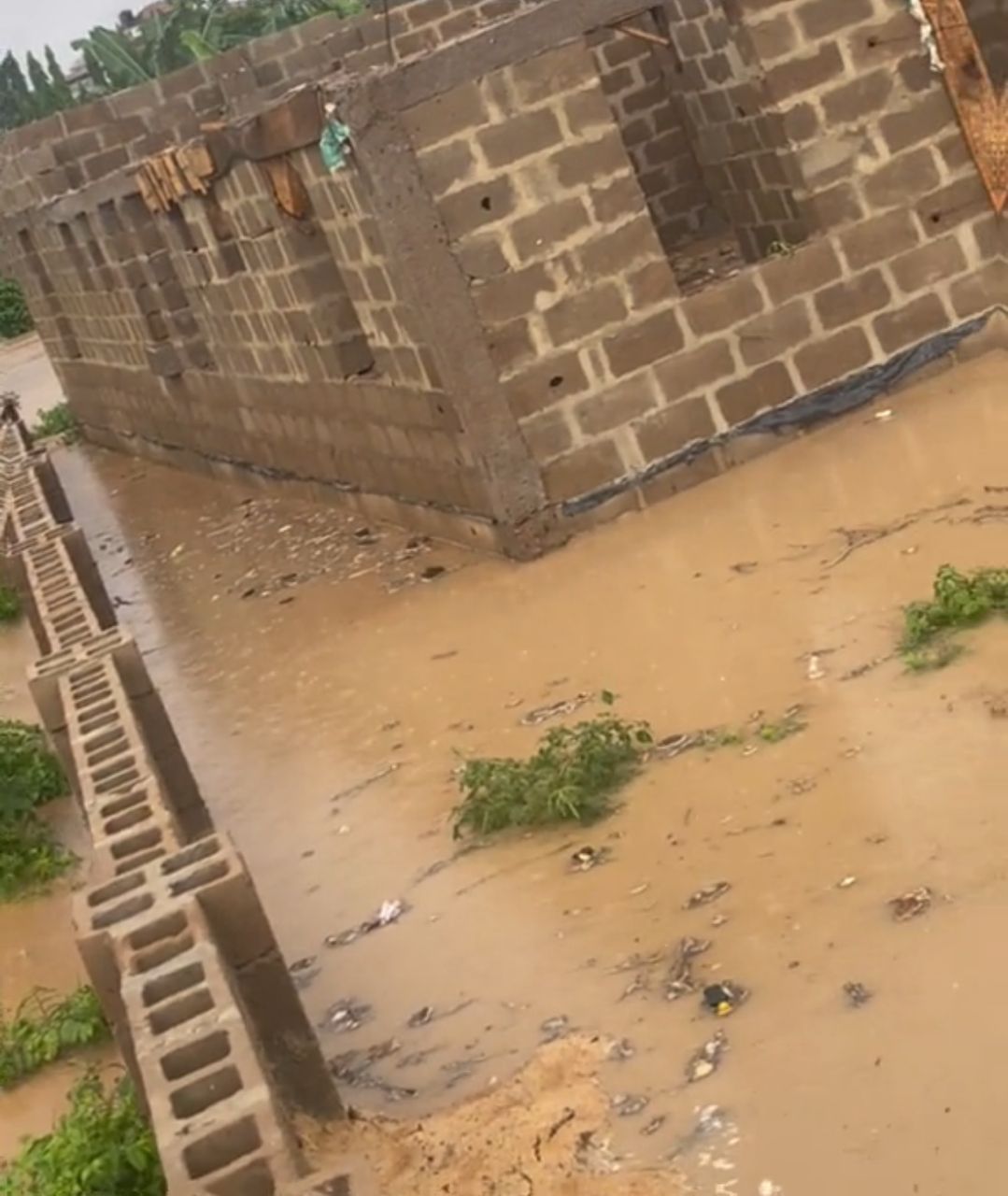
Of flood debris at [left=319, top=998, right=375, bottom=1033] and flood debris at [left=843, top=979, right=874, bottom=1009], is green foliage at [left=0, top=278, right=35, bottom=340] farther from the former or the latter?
flood debris at [left=843, top=979, right=874, bottom=1009]

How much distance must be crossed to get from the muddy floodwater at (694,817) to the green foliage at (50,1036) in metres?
0.65

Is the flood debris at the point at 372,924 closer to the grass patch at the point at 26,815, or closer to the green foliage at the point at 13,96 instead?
the grass patch at the point at 26,815

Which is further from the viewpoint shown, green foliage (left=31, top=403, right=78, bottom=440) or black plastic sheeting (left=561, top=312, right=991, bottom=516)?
green foliage (left=31, top=403, right=78, bottom=440)

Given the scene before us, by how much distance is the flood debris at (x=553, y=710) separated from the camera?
710 cm

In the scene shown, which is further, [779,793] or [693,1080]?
[779,793]

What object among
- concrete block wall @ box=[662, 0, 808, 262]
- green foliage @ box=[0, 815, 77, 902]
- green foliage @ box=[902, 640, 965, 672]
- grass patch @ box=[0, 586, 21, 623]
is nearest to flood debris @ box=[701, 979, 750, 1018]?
green foliage @ box=[902, 640, 965, 672]

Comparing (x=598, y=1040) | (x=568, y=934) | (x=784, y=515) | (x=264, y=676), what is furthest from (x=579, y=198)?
(x=598, y=1040)

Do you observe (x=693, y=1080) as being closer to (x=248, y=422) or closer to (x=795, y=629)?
(x=795, y=629)

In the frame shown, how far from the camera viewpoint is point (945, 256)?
9.57 metres

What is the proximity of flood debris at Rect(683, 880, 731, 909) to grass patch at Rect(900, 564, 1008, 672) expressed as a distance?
4.05 feet

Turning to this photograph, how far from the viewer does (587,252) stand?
9070mm

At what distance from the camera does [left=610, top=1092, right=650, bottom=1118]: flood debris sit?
432 cm

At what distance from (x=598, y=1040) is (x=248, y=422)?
9.29m

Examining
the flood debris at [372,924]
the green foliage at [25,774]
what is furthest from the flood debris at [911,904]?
the green foliage at [25,774]
